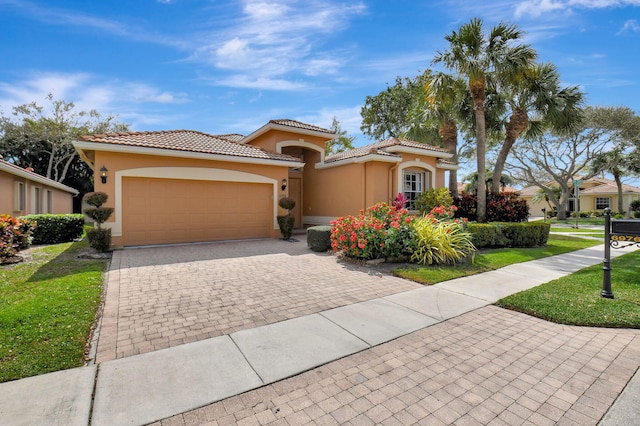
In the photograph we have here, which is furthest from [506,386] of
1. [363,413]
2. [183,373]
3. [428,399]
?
[183,373]

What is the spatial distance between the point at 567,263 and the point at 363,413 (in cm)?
912

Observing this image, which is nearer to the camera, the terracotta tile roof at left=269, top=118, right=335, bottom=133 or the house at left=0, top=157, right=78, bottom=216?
the house at left=0, top=157, right=78, bottom=216

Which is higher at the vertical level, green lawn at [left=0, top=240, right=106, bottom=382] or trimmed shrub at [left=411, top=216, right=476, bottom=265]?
trimmed shrub at [left=411, top=216, right=476, bottom=265]

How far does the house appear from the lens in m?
12.7

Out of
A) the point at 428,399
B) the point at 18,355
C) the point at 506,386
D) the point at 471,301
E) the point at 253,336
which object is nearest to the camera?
the point at 428,399

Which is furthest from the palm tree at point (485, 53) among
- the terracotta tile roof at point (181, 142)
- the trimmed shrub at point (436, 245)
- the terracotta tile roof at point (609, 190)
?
the terracotta tile roof at point (609, 190)

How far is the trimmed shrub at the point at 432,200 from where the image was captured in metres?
13.2

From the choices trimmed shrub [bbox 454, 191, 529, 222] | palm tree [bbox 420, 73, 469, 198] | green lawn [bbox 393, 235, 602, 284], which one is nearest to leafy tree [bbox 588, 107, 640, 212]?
palm tree [bbox 420, 73, 469, 198]

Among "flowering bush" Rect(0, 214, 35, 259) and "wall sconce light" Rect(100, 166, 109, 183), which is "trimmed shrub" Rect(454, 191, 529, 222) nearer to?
"wall sconce light" Rect(100, 166, 109, 183)

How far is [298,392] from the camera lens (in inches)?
106

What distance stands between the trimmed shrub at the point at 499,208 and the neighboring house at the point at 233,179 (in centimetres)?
194

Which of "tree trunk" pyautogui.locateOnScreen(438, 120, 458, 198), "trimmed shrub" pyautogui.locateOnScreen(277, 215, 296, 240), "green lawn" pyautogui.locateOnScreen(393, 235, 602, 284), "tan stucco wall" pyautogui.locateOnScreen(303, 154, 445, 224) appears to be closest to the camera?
"green lawn" pyautogui.locateOnScreen(393, 235, 602, 284)

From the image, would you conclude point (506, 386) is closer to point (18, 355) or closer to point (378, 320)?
point (378, 320)

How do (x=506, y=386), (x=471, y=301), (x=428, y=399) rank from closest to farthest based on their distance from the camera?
(x=428, y=399) → (x=506, y=386) → (x=471, y=301)
